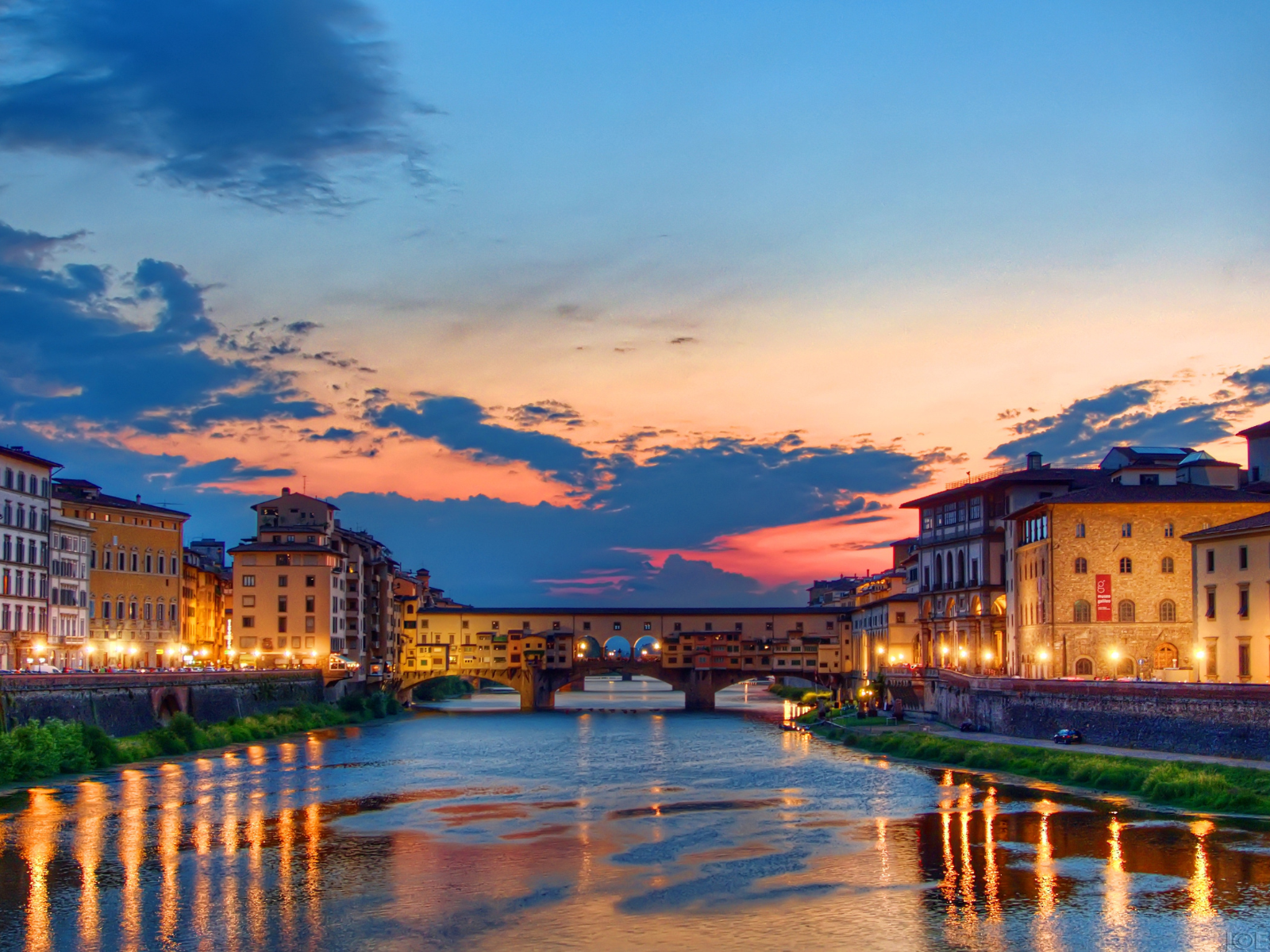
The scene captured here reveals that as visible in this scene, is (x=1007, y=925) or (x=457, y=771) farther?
(x=457, y=771)

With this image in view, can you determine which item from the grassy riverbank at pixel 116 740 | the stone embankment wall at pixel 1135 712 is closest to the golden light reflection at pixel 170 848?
the grassy riverbank at pixel 116 740

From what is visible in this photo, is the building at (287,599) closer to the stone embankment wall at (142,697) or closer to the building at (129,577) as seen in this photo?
the building at (129,577)

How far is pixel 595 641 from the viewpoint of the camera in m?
135

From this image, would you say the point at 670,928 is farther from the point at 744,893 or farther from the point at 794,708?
the point at 794,708

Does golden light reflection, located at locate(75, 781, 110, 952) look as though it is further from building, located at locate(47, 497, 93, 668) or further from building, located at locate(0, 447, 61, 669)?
building, located at locate(47, 497, 93, 668)

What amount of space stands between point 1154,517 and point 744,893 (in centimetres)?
4734

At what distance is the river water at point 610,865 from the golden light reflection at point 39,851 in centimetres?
13

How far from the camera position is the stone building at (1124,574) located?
7012 centimetres

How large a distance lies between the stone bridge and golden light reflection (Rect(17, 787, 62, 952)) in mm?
77588

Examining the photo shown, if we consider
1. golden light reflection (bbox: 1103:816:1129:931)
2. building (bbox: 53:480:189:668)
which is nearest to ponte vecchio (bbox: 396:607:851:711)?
building (bbox: 53:480:189:668)

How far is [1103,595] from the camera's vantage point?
71000 mm

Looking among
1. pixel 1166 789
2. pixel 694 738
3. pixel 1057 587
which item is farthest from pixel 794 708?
pixel 1166 789

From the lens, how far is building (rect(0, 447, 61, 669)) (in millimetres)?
71062

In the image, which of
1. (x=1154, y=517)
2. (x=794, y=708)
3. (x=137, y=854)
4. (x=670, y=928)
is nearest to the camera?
(x=670, y=928)
